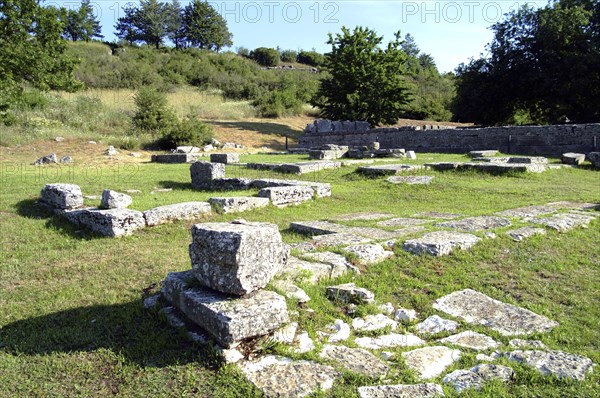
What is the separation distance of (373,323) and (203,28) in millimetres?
67118

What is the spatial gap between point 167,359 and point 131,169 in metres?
12.0

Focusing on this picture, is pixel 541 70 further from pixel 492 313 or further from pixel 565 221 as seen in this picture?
pixel 492 313

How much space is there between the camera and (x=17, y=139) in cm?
1902

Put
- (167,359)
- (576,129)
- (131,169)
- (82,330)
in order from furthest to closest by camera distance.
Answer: (576,129) → (131,169) → (82,330) → (167,359)

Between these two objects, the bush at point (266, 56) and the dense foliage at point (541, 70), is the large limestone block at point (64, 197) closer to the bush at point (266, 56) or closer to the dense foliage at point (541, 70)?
the dense foliage at point (541, 70)

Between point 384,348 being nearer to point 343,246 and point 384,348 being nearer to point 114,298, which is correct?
point 343,246

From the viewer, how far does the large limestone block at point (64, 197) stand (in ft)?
26.6

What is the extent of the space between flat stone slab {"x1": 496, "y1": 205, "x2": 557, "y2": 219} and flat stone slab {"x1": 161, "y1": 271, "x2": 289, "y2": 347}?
527 centimetres

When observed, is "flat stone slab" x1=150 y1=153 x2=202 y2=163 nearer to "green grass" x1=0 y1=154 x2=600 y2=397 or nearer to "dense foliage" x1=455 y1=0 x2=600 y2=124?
"green grass" x1=0 y1=154 x2=600 y2=397

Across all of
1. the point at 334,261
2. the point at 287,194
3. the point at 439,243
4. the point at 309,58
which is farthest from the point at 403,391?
the point at 309,58

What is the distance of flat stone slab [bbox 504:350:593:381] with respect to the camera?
318cm

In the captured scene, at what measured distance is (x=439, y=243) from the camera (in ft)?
18.6

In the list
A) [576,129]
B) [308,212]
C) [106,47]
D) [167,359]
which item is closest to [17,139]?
[308,212]

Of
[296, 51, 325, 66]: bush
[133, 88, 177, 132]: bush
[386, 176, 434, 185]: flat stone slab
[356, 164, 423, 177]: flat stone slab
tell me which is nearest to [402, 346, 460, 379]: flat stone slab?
[386, 176, 434, 185]: flat stone slab
